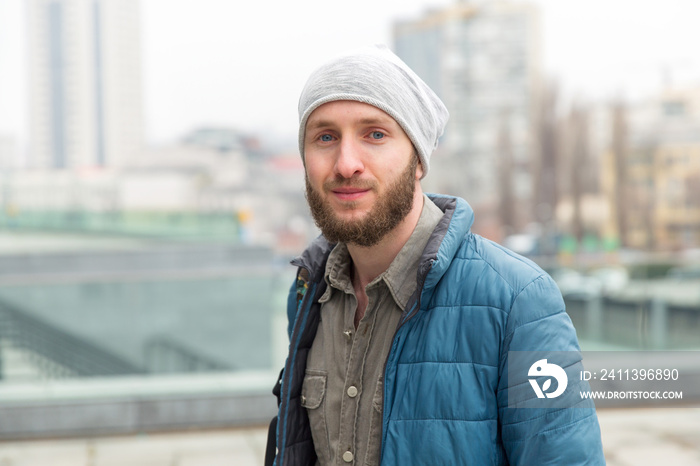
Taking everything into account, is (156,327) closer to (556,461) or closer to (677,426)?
(677,426)

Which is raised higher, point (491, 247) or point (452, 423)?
point (491, 247)

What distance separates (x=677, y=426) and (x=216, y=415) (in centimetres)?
357

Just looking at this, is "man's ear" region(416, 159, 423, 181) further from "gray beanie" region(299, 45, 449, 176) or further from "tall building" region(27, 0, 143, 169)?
"tall building" region(27, 0, 143, 169)

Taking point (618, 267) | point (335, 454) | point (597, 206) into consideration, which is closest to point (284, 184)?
point (597, 206)

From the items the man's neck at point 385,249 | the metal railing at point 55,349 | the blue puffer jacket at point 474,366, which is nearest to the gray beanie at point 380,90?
the man's neck at point 385,249

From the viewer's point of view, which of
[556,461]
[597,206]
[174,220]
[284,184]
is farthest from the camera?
[284,184]

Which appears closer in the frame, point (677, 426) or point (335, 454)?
point (335, 454)

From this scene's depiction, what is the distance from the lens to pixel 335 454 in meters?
1.70

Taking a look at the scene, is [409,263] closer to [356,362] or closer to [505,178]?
[356,362]

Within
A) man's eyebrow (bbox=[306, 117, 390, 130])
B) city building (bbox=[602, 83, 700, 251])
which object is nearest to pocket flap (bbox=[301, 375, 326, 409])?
man's eyebrow (bbox=[306, 117, 390, 130])

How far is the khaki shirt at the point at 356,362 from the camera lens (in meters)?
1.66

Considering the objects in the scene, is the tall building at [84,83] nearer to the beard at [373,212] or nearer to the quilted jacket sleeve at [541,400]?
the beard at [373,212]

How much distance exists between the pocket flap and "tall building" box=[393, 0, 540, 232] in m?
58.2

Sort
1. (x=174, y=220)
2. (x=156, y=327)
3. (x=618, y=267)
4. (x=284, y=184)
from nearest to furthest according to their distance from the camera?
(x=156, y=327), (x=618, y=267), (x=174, y=220), (x=284, y=184)
